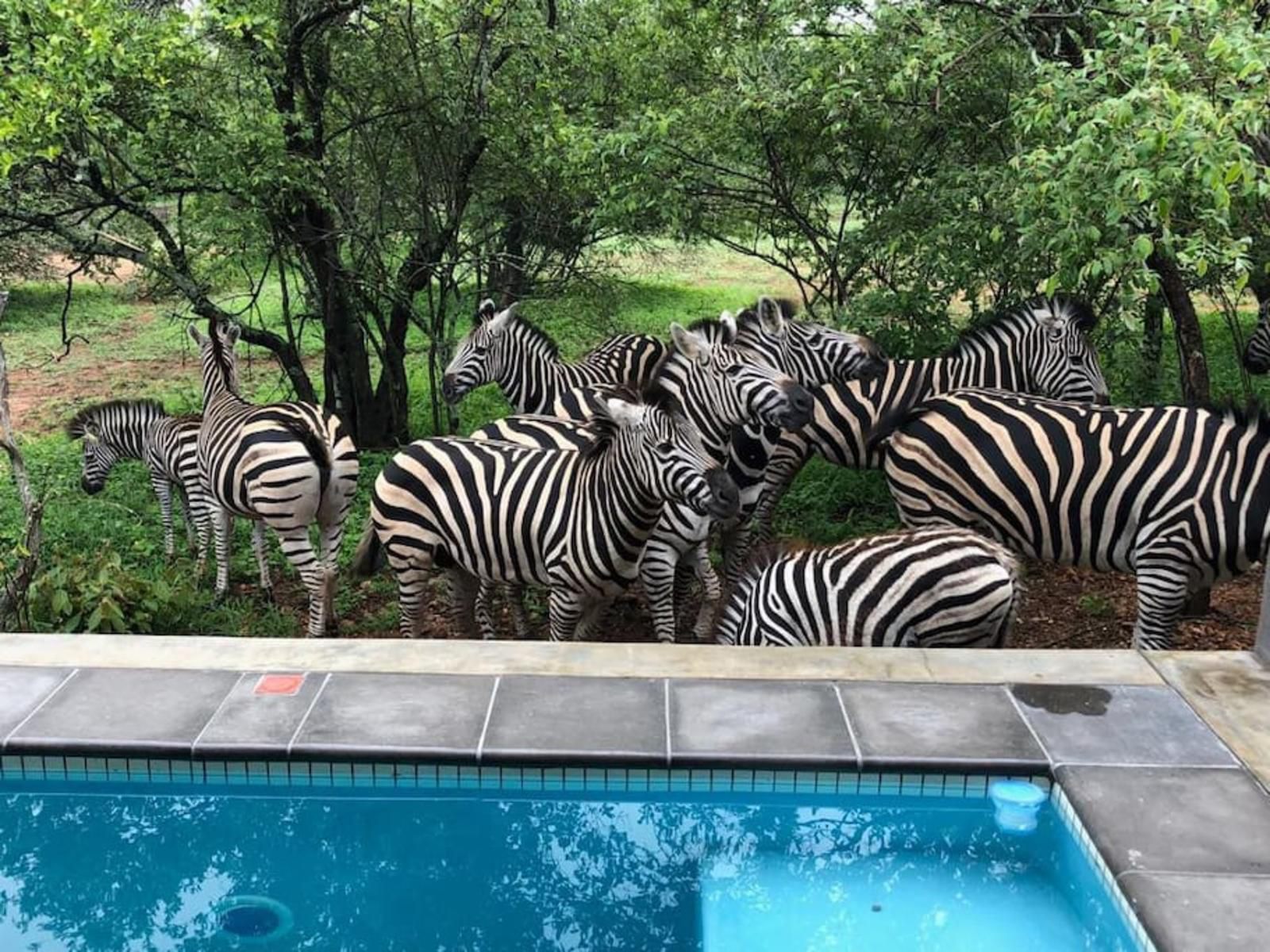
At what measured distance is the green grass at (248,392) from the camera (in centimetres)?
786

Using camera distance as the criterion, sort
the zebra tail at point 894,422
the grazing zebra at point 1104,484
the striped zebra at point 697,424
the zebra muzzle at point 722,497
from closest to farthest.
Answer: the zebra muzzle at point 722,497
the grazing zebra at point 1104,484
the striped zebra at point 697,424
the zebra tail at point 894,422

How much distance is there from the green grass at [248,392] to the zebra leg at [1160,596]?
214cm

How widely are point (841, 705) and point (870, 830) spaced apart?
495mm

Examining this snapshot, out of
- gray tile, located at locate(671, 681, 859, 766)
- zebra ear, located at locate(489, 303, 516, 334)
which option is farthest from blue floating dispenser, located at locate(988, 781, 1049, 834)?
zebra ear, located at locate(489, 303, 516, 334)

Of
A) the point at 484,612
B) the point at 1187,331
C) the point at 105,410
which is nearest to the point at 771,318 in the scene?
the point at 1187,331

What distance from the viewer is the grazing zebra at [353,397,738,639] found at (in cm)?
537

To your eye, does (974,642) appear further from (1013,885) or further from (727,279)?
(727,279)

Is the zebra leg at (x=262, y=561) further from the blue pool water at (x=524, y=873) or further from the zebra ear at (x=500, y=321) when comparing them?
the blue pool water at (x=524, y=873)

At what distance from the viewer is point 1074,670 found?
490 centimetres

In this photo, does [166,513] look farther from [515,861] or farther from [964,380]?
[964,380]

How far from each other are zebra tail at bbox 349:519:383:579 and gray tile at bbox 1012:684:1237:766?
3972 millimetres

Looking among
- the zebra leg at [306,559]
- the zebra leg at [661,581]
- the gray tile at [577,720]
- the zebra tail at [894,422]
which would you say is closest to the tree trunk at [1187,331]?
the zebra tail at [894,422]

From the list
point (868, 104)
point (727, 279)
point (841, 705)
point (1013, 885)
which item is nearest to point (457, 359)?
point (868, 104)

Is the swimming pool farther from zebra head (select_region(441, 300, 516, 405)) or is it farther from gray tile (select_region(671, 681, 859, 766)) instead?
zebra head (select_region(441, 300, 516, 405))
